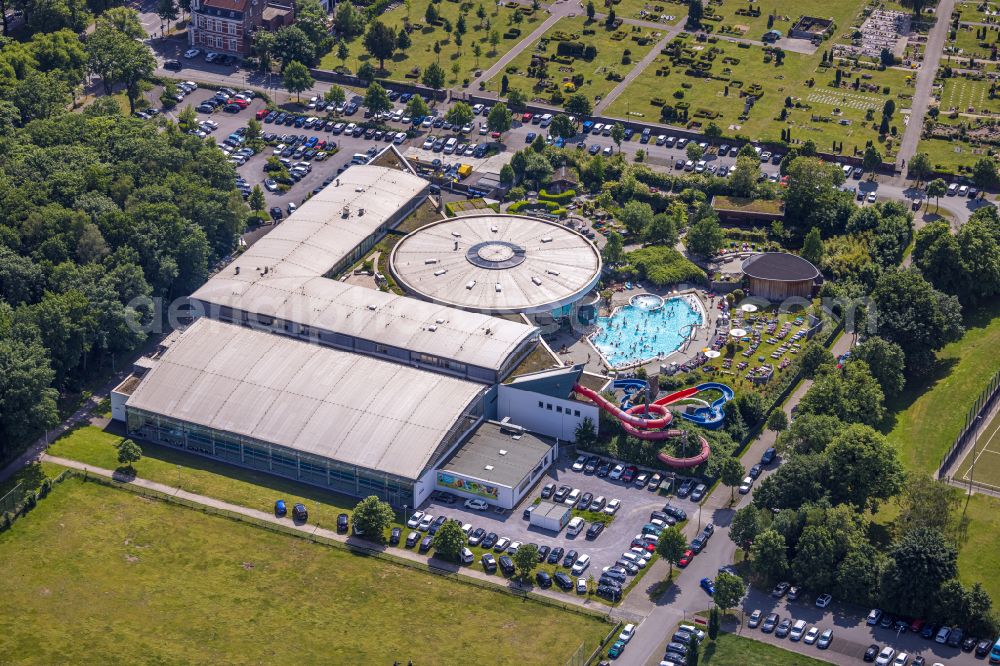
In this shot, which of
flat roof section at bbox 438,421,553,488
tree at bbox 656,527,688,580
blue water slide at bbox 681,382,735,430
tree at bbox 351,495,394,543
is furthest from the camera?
blue water slide at bbox 681,382,735,430

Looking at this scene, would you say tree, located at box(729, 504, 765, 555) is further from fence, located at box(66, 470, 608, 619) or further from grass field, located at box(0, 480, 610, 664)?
grass field, located at box(0, 480, 610, 664)

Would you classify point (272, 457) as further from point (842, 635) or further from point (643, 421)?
point (842, 635)

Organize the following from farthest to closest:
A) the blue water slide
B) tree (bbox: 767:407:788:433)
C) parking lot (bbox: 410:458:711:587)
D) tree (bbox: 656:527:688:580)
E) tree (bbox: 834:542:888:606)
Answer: the blue water slide, tree (bbox: 767:407:788:433), parking lot (bbox: 410:458:711:587), tree (bbox: 656:527:688:580), tree (bbox: 834:542:888:606)

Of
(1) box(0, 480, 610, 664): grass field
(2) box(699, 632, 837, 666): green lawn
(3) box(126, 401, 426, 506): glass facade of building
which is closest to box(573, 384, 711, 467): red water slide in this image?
(3) box(126, 401, 426, 506): glass facade of building

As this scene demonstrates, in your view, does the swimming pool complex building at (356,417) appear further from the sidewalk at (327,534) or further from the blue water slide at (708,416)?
the blue water slide at (708,416)

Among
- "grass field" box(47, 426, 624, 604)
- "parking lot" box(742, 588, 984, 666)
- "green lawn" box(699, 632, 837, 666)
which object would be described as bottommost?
"grass field" box(47, 426, 624, 604)

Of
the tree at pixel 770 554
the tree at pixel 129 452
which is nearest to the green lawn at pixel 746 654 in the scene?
the tree at pixel 770 554

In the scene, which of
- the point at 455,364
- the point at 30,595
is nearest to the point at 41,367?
the point at 30,595
